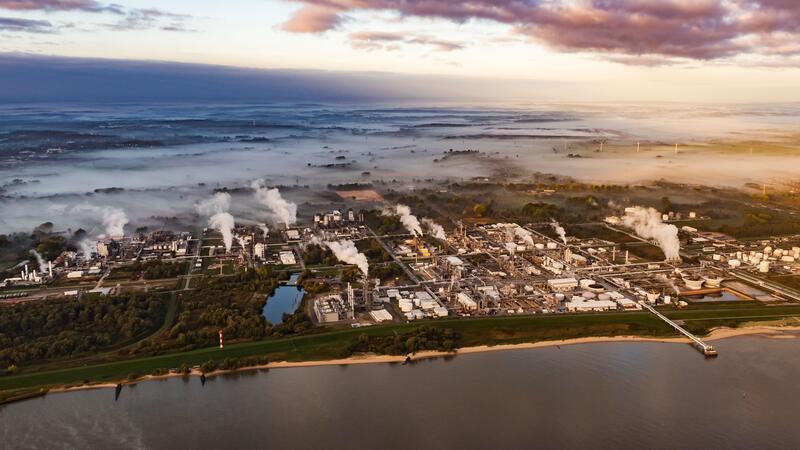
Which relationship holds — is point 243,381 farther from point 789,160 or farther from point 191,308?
point 789,160

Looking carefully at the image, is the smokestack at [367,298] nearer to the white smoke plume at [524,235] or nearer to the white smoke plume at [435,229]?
the white smoke plume at [435,229]

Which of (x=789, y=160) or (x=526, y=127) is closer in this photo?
(x=789, y=160)

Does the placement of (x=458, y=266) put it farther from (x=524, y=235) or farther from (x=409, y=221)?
(x=409, y=221)

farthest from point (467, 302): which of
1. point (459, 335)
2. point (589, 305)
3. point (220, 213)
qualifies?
point (220, 213)

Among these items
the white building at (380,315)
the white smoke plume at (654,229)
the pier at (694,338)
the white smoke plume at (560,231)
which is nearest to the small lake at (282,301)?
the white building at (380,315)

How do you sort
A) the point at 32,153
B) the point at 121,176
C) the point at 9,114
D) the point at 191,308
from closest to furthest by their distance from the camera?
the point at 191,308 < the point at 121,176 < the point at 32,153 < the point at 9,114

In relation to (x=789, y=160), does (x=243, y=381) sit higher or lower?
lower

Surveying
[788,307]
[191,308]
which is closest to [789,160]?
[788,307]
